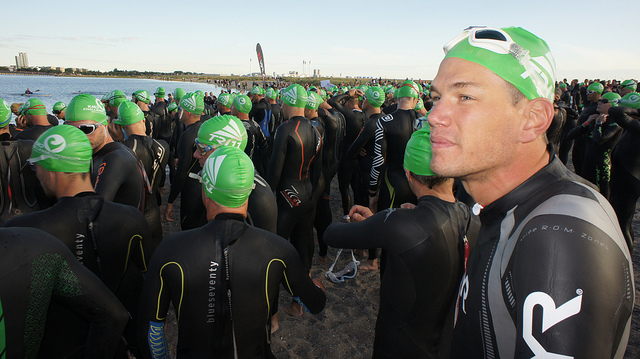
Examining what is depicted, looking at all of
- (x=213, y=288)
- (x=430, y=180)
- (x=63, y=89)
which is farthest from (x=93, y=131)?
(x=63, y=89)

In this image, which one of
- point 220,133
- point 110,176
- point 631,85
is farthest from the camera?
point 631,85

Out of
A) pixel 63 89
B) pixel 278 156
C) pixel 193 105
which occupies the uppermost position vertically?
pixel 63 89

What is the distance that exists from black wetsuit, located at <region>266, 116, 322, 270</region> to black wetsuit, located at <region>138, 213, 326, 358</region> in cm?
227

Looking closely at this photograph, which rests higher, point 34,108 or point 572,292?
point 34,108

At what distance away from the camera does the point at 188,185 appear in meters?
4.26

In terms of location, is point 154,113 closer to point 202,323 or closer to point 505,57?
point 202,323

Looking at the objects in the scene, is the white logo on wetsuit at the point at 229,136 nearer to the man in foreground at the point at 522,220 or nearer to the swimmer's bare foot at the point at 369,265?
the man in foreground at the point at 522,220

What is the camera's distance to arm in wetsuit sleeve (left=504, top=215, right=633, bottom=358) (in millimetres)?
795

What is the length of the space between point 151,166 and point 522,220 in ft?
15.9

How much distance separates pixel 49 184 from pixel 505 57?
9.94ft

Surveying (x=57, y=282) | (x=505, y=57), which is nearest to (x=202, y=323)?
(x=57, y=282)

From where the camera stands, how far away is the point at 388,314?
2396 millimetres

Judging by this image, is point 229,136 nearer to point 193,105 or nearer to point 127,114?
point 127,114

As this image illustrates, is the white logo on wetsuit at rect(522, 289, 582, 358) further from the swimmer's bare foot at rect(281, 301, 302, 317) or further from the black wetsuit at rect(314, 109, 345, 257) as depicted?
the black wetsuit at rect(314, 109, 345, 257)
